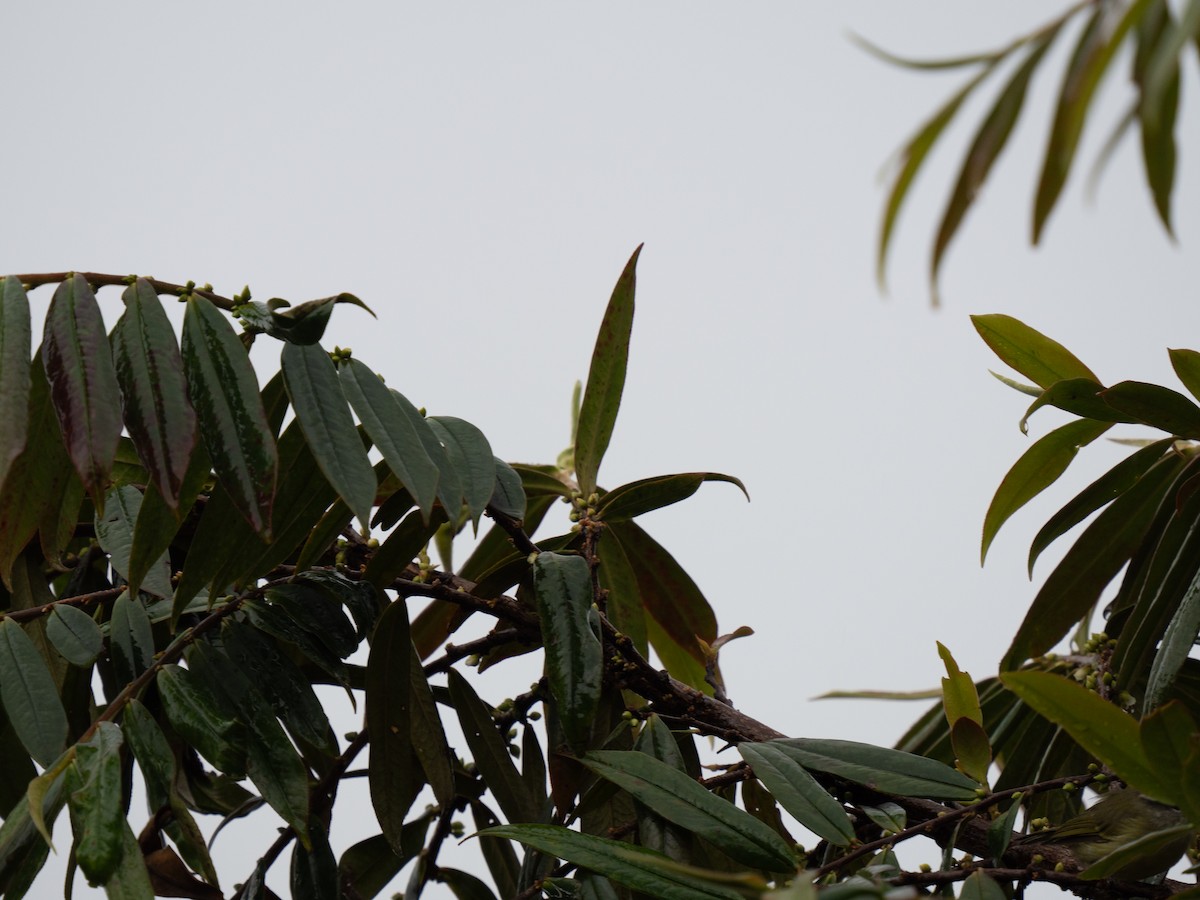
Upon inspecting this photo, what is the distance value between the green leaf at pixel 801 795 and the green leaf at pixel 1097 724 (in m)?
0.11

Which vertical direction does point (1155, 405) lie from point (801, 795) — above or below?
above

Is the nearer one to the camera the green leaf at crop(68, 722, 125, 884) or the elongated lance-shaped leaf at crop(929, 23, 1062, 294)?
the elongated lance-shaped leaf at crop(929, 23, 1062, 294)

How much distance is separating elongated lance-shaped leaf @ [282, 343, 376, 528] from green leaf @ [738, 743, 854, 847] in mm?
194

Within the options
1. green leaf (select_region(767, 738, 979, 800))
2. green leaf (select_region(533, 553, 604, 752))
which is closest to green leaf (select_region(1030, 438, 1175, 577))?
green leaf (select_region(767, 738, 979, 800))

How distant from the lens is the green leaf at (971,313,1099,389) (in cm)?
58

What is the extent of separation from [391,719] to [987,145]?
38 cm

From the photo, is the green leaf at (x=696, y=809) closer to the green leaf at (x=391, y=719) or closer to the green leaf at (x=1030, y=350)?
the green leaf at (x=391, y=719)

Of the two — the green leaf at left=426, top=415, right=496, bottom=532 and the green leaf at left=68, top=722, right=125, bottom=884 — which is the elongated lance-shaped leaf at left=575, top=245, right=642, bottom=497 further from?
the green leaf at left=68, top=722, right=125, bottom=884

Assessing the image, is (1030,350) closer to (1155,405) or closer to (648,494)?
(1155,405)

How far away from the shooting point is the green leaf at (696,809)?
0.43 metres

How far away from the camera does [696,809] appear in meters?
0.43

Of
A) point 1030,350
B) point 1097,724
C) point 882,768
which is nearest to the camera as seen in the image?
point 1097,724

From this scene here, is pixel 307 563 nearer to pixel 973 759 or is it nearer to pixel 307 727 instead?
pixel 307 727

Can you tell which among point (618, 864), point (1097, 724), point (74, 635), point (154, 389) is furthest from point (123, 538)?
point (1097, 724)
